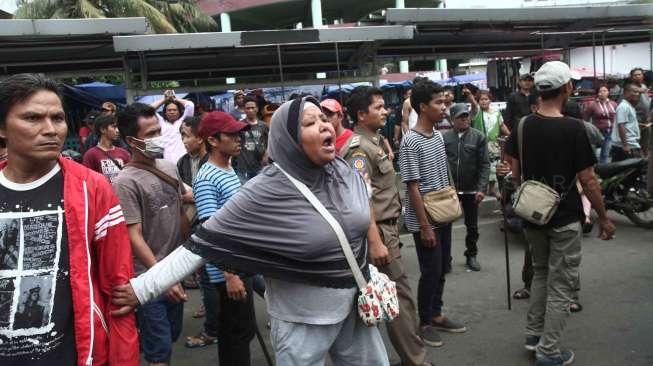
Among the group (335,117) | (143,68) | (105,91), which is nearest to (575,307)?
(335,117)

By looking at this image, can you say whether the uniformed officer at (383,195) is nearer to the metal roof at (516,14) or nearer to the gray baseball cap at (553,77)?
the gray baseball cap at (553,77)

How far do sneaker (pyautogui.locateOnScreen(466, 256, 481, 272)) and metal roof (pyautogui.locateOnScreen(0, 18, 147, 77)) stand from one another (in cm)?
459

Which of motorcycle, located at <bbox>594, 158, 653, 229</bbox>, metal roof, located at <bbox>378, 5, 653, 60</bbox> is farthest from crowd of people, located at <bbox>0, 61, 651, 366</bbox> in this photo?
metal roof, located at <bbox>378, 5, 653, 60</bbox>

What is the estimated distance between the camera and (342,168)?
97.3 inches

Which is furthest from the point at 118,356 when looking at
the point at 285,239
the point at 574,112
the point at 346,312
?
the point at 574,112

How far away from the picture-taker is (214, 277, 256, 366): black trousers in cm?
317

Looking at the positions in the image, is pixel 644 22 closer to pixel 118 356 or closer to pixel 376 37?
pixel 376 37

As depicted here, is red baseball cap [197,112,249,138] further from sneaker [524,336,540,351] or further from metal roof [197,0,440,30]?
metal roof [197,0,440,30]

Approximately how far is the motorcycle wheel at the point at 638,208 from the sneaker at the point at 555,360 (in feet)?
12.9

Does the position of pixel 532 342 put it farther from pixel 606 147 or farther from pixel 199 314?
pixel 606 147

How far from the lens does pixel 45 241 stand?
1.85m

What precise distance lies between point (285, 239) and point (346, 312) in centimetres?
41

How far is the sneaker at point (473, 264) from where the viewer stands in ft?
18.8

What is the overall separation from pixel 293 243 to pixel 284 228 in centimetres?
7
